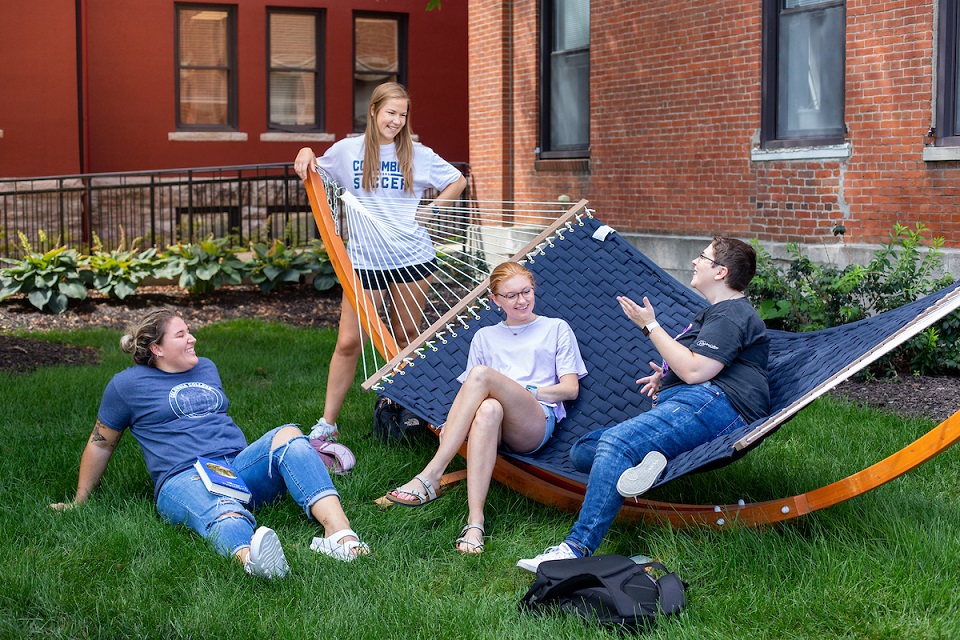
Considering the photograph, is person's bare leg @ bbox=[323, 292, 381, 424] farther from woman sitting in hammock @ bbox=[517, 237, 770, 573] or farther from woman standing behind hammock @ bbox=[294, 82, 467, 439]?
woman sitting in hammock @ bbox=[517, 237, 770, 573]

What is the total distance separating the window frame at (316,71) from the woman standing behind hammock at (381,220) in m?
10.6

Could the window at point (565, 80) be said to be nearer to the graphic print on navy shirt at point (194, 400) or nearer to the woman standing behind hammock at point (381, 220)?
the woman standing behind hammock at point (381, 220)

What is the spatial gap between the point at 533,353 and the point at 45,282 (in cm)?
693

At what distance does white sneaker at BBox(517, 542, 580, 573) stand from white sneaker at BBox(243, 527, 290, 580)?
77cm

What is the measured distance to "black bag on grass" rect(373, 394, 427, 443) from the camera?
16.5ft

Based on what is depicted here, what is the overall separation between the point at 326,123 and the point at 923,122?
993 cm

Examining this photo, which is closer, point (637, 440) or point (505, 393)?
point (637, 440)

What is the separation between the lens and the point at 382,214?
5.21 meters

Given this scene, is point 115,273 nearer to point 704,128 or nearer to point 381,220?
point 704,128

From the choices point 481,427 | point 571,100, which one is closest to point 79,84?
point 571,100

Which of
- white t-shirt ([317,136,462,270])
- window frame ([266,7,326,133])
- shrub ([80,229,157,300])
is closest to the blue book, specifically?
white t-shirt ([317,136,462,270])

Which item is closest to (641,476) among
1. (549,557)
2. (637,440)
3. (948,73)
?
(637,440)

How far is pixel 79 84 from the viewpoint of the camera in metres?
13.4

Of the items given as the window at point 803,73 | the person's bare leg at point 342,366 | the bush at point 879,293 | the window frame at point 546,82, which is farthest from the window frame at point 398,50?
the person's bare leg at point 342,366
